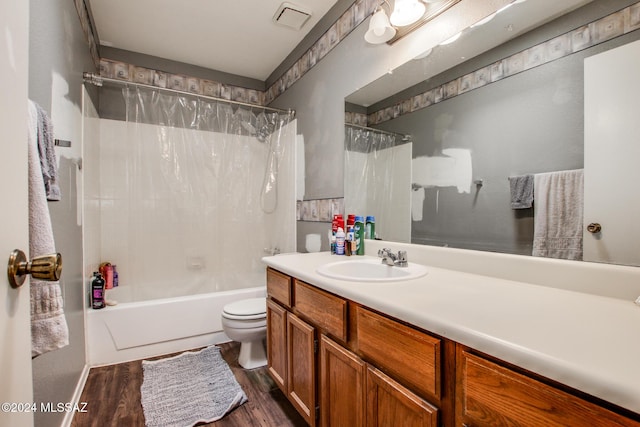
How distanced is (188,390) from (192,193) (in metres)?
1.53

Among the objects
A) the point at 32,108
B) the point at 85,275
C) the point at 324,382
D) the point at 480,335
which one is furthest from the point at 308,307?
the point at 85,275

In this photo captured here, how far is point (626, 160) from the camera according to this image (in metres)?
0.87

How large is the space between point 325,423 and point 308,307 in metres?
0.45

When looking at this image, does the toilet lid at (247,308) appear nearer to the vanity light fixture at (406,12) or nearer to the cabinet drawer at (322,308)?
the cabinet drawer at (322,308)

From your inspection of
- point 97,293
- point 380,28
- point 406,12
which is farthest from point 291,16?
point 97,293

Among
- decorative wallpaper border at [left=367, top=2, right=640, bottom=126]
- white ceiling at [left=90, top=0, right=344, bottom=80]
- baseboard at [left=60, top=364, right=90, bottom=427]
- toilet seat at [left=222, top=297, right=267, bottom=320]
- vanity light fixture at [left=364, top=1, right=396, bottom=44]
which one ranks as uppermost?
white ceiling at [left=90, top=0, right=344, bottom=80]

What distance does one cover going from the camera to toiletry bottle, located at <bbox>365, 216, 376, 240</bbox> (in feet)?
5.86

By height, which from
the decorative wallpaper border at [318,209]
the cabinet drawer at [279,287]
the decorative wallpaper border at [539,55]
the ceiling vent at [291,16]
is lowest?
the cabinet drawer at [279,287]

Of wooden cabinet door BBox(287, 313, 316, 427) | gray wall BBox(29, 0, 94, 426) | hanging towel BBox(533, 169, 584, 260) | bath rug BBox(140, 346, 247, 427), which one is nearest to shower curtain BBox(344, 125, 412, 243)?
hanging towel BBox(533, 169, 584, 260)

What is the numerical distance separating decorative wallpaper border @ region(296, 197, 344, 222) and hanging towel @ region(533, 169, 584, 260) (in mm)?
1128

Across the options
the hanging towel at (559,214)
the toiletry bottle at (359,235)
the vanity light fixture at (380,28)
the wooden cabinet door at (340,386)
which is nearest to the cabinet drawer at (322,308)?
the wooden cabinet door at (340,386)

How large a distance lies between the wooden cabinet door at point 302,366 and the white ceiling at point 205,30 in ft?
6.86

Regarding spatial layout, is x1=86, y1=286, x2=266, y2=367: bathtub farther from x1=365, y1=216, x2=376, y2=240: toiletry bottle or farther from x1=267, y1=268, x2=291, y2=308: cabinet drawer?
x1=365, y1=216, x2=376, y2=240: toiletry bottle

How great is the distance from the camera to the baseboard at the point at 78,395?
1.48 meters
